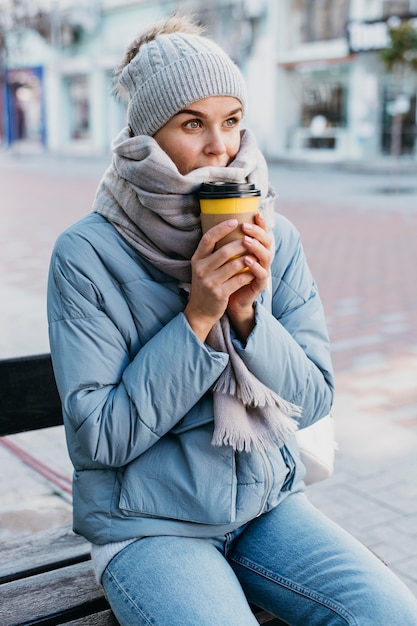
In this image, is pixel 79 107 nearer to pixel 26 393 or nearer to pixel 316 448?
pixel 26 393

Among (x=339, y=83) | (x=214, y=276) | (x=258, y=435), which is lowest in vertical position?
(x=258, y=435)

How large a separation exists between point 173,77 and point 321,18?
26272mm

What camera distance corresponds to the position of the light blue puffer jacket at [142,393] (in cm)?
175

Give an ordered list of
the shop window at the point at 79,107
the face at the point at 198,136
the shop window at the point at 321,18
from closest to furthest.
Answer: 1. the face at the point at 198,136
2. the shop window at the point at 321,18
3. the shop window at the point at 79,107

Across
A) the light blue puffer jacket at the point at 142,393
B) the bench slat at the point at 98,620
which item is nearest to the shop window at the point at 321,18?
the light blue puffer jacket at the point at 142,393

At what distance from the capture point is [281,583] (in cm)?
184

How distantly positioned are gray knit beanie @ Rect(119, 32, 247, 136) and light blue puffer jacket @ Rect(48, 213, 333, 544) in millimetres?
278

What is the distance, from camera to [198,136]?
1.92 meters

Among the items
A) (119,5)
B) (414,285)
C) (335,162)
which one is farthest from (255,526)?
(119,5)

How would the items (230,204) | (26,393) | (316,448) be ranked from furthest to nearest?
1. (26,393)
2. (316,448)
3. (230,204)

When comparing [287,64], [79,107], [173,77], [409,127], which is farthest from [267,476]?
[79,107]

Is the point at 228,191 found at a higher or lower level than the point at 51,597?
higher

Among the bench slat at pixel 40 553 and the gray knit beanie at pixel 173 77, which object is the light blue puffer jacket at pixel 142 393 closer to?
the gray knit beanie at pixel 173 77

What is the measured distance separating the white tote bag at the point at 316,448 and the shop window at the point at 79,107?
35.6 meters
